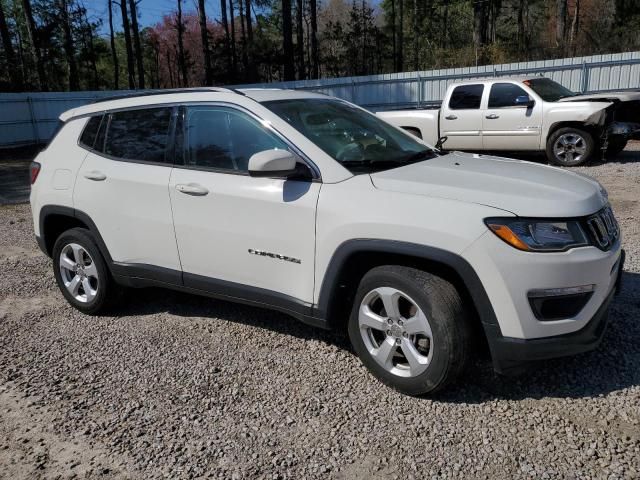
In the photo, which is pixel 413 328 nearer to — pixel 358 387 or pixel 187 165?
pixel 358 387

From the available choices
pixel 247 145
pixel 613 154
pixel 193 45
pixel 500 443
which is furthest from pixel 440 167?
pixel 193 45

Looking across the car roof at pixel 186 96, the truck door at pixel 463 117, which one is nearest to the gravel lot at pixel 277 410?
the car roof at pixel 186 96

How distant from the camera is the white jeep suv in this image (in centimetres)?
276

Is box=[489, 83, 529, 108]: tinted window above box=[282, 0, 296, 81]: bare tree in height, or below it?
below

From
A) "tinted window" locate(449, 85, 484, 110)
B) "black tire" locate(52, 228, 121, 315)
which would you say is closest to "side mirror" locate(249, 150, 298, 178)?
"black tire" locate(52, 228, 121, 315)

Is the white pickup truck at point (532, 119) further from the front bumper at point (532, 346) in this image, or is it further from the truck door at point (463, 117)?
the front bumper at point (532, 346)

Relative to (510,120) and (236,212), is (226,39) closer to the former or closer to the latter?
(510,120)

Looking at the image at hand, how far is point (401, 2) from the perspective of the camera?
4347 centimetres

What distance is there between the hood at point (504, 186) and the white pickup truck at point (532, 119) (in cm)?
632

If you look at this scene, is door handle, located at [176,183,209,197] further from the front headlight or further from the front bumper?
the front bumper

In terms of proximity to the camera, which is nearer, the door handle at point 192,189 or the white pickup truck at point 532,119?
the door handle at point 192,189

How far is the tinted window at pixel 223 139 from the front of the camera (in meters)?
3.55

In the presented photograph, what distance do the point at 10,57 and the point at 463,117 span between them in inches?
939

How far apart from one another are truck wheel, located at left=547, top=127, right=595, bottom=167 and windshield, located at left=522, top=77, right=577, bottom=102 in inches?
30.0
